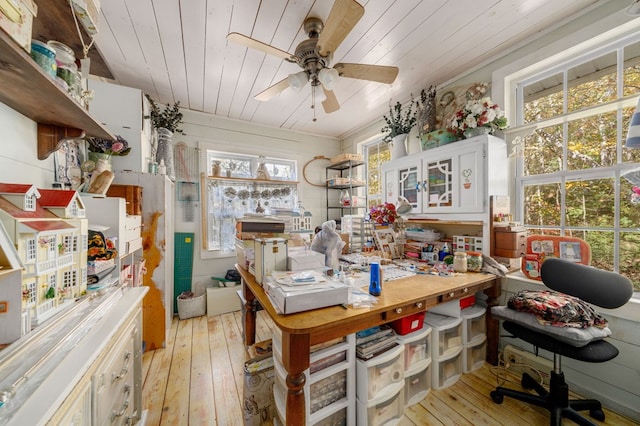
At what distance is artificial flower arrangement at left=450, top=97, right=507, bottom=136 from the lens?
187 centimetres

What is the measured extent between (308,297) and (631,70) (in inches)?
99.3

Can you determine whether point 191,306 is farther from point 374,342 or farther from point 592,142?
point 592,142

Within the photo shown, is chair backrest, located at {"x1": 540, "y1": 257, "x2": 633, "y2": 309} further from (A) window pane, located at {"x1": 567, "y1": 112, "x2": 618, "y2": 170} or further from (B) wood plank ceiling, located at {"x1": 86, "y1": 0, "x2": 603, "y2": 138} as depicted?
(B) wood plank ceiling, located at {"x1": 86, "y1": 0, "x2": 603, "y2": 138}

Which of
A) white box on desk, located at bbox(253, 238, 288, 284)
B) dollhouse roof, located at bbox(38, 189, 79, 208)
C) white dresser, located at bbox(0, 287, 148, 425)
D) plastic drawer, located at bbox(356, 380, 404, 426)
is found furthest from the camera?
white box on desk, located at bbox(253, 238, 288, 284)

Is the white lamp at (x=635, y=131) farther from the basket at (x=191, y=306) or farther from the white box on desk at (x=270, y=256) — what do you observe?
the basket at (x=191, y=306)

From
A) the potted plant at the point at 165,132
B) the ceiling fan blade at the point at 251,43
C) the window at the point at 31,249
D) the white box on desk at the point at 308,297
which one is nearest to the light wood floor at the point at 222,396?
the white box on desk at the point at 308,297

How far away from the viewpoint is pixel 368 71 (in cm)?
160

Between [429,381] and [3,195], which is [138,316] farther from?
[429,381]

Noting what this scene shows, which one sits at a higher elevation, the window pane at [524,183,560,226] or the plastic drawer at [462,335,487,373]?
A: the window pane at [524,183,560,226]

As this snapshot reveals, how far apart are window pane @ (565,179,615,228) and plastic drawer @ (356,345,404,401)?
5.43 feet

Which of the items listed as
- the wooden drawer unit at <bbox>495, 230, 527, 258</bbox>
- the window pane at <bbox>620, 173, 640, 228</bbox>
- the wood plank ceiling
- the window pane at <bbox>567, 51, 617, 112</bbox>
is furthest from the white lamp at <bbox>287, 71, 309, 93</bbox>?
the window pane at <bbox>620, 173, 640, 228</bbox>

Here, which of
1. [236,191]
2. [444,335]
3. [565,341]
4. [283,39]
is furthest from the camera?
[236,191]

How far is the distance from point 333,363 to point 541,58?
262 centimetres

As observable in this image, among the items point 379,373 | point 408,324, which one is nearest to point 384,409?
point 379,373
